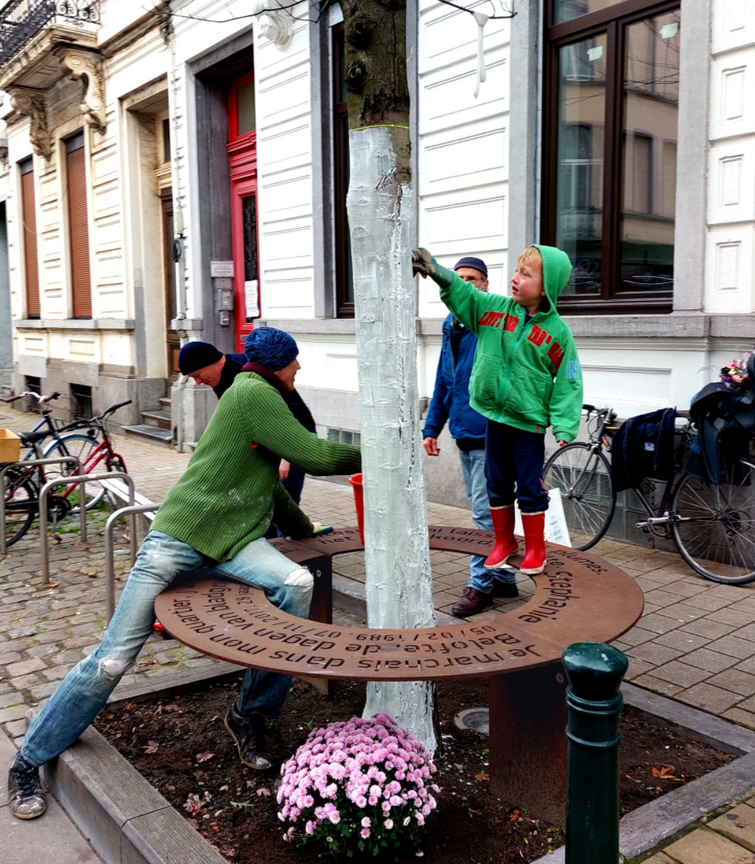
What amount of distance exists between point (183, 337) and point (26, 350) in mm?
7813

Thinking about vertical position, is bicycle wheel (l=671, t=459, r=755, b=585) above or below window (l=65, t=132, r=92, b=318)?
below

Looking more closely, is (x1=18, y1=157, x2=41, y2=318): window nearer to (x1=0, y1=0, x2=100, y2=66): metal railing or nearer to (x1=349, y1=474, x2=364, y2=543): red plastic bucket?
(x1=0, y1=0, x2=100, y2=66): metal railing

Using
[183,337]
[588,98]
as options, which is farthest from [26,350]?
[588,98]

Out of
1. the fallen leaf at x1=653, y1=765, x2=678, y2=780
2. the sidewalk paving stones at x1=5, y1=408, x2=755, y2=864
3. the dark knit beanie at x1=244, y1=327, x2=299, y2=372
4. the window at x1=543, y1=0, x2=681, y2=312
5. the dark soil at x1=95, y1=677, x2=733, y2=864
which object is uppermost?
the window at x1=543, y1=0, x2=681, y2=312

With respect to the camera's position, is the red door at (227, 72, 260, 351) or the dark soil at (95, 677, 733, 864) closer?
the dark soil at (95, 677, 733, 864)

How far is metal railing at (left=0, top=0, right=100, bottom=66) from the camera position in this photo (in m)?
13.5

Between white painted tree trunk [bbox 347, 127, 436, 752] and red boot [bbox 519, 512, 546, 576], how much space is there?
1.75 ft

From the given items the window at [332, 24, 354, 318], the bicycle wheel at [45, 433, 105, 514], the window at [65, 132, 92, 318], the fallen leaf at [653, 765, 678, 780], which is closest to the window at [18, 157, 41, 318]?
the window at [65, 132, 92, 318]

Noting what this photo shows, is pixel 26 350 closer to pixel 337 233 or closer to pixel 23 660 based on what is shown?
pixel 337 233

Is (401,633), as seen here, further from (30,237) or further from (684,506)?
(30,237)

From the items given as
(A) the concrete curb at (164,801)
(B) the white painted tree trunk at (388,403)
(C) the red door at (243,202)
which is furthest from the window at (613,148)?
(C) the red door at (243,202)

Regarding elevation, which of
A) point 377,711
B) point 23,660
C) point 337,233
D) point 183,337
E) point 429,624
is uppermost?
point 337,233

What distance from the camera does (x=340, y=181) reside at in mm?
9320

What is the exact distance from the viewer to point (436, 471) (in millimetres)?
7879
